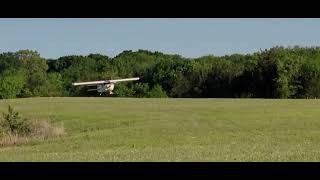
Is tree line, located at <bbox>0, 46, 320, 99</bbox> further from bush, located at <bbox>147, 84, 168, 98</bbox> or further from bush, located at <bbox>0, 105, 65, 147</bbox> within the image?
bush, located at <bbox>0, 105, 65, 147</bbox>

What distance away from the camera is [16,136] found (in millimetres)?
27391

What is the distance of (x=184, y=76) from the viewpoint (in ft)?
318

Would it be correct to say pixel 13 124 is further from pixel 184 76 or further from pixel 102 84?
pixel 184 76

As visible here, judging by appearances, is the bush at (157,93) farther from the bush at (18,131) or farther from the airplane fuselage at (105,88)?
the bush at (18,131)

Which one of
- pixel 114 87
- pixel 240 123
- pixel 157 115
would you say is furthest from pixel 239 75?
pixel 240 123

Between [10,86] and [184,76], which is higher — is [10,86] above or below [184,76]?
below

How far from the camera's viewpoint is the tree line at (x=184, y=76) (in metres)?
86.2

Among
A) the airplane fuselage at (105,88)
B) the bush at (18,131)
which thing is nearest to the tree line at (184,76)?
the airplane fuselage at (105,88)

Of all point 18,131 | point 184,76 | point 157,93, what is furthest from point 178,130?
point 184,76

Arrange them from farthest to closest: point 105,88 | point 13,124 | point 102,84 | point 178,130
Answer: point 105,88 → point 102,84 → point 178,130 → point 13,124

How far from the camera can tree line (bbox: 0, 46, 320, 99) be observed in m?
86.2

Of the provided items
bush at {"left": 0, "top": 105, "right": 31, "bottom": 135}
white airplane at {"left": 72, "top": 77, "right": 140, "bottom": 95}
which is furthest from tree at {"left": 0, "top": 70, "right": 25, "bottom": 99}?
bush at {"left": 0, "top": 105, "right": 31, "bottom": 135}

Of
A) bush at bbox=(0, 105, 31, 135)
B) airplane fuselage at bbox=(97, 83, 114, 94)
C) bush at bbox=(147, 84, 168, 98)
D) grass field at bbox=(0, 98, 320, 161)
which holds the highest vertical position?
airplane fuselage at bbox=(97, 83, 114, 94)
